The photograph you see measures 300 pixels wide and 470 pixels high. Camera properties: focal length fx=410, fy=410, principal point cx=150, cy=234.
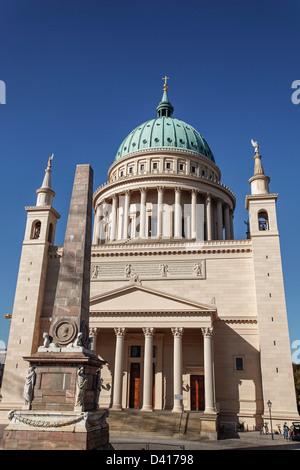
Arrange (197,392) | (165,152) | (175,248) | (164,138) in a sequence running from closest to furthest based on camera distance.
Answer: (197,392), (175,248), (165,152), (164,138)

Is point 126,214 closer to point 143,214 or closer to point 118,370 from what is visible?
point 143,214

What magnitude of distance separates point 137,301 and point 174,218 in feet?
65.5

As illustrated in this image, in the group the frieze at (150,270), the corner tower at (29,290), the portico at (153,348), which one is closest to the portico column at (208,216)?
the frieze at (150,270)

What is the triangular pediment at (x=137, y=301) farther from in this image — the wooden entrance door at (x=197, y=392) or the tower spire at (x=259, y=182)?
the tower spire at (x=259, y=182)

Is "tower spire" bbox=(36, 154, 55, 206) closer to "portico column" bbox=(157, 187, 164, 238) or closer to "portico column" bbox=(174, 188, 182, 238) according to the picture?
"portico column" bbox=(157, 187, 164, 238)

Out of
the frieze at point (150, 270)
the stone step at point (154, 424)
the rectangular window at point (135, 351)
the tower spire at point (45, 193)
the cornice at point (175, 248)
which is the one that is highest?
the tower spire at point (45, 193)

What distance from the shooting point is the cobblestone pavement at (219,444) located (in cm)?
2194

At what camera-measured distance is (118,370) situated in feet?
110

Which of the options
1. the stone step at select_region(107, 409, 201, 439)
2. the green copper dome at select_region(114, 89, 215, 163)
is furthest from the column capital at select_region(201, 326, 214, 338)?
the green copper dome at select_region(114, 89, 215, 163)

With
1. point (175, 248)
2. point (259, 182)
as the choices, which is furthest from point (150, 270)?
point (259, 182)

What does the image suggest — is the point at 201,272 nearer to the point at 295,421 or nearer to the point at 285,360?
the point at 285,360

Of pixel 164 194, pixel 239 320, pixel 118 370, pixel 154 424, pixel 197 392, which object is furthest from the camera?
pixel 164 194

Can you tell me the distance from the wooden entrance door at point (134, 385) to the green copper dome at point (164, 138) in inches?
1256

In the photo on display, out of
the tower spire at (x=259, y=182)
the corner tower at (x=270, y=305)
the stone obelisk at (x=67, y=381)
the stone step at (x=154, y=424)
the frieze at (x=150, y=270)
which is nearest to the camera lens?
the stone obelisk at (x=67, y=381)
